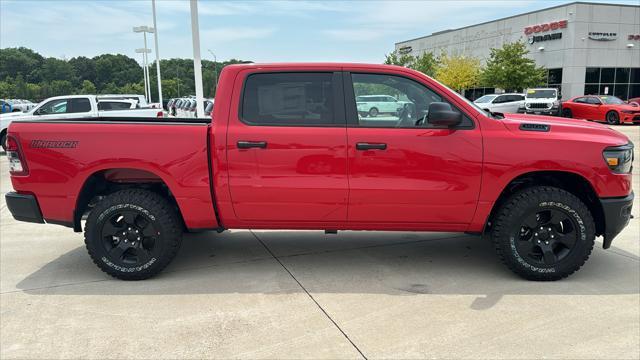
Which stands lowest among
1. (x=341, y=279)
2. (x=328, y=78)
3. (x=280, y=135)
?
(x=341, y=279)

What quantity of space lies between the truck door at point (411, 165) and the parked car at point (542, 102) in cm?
2351

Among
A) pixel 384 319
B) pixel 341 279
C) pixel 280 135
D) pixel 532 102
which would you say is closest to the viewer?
pixel 384 319

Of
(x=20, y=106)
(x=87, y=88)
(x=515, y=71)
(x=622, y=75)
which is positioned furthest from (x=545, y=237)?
(x=87, y=88)

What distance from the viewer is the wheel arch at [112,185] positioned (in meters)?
4.32

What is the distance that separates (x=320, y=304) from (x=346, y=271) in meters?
0.79

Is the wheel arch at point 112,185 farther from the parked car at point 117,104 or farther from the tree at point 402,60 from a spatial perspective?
the tree at point 402,60

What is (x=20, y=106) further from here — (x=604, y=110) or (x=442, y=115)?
(x=442, y=115)

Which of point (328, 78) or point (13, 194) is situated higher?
point (328, 78)

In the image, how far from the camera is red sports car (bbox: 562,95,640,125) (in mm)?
22891

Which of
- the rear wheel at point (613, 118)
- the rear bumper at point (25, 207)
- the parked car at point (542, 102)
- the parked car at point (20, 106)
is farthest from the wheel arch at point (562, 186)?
the parked car at point (542, 102)

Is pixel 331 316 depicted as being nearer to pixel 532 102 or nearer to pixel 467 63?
pixel 532 102

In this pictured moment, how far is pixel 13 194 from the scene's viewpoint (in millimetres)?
4348

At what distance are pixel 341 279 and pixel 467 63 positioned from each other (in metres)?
42.3

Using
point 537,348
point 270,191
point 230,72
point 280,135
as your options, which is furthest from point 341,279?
point 230,72
